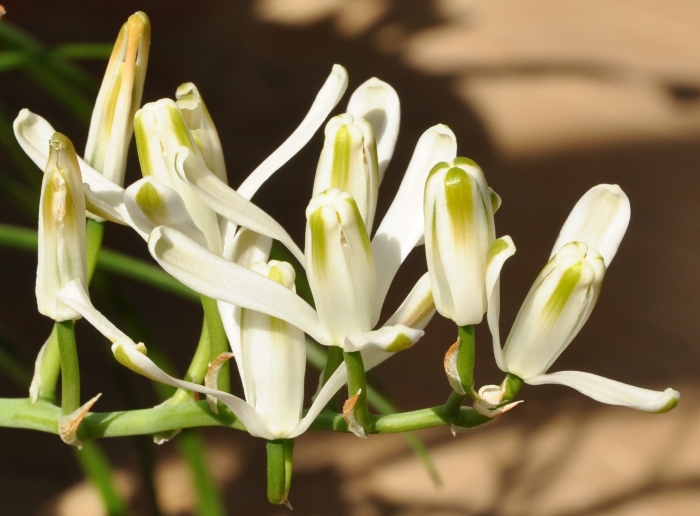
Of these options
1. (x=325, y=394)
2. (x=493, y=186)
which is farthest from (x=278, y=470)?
(x=493, y=186)

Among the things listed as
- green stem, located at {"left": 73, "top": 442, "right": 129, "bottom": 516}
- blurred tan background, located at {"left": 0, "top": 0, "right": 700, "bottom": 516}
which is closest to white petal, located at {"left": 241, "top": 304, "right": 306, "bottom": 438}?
green stem, located at {"left": 73, "top": 442, "right": 129, "bottom": 516}

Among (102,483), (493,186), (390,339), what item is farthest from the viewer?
(493,186)

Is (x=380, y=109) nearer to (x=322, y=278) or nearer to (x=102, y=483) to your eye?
(x=322, y=278)

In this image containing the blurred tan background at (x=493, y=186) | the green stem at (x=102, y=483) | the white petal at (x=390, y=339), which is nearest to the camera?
the white petal at (x=390, y=339)

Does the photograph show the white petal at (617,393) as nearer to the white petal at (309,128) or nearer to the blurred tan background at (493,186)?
the white petal at (309,128)

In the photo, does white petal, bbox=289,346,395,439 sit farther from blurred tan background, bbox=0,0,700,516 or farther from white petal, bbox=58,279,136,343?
blurred tan background, bbox=0,0,700,516

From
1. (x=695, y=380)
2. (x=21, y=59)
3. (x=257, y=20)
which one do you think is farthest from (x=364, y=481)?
(x=257, y=20)

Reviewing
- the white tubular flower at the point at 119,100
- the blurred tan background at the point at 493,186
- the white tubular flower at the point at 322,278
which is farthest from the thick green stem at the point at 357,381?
the blurred tan background at the point at 493,186
